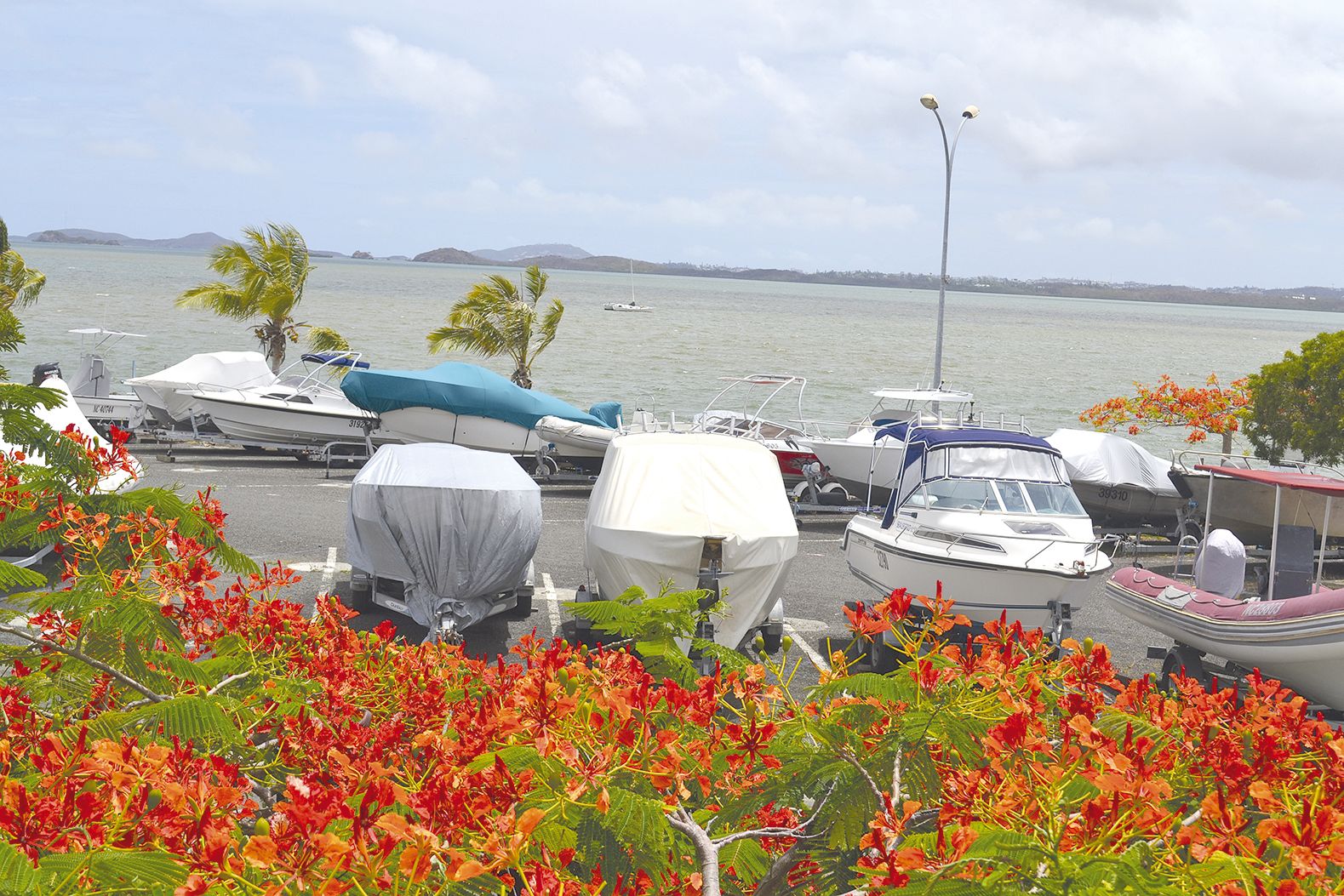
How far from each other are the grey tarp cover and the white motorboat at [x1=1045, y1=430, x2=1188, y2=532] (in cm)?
1150

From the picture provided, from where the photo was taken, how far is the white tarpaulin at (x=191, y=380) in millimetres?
22984

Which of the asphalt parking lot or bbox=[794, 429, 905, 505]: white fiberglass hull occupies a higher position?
bbox=[794, 429, 905, 505]: white fiberglass hull

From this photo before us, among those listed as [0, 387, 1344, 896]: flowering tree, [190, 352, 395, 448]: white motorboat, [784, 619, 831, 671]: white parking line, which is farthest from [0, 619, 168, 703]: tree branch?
[190, 352, 395, 448]: white motorboat

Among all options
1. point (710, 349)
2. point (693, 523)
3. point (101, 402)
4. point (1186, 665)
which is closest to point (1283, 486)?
point (1186, 665)

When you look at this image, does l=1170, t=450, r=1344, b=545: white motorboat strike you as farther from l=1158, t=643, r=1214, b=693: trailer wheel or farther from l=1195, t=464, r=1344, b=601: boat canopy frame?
l=1158, t=643, r=1214, b=693: trailer wheel

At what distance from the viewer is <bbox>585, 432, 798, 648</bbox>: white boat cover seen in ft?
32.6

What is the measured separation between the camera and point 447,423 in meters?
22.2

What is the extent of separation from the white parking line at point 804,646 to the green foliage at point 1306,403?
13.6 m

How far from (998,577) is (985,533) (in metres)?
0.73

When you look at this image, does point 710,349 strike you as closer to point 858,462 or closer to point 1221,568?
point 858,462

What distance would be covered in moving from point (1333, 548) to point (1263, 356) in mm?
109502

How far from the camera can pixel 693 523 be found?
32.8ft

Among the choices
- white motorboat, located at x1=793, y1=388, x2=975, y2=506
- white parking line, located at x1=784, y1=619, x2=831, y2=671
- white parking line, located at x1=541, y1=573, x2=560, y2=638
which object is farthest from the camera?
white motorboat, located at x1=793, y1=388, x2=975, y2=506

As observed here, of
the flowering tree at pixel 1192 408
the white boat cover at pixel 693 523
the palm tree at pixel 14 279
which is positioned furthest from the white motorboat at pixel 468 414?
the flowering tree at pixel 1192 408
